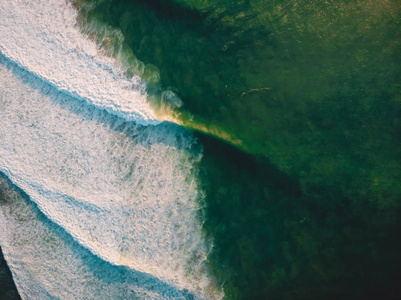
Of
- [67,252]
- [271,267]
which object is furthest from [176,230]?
[67,252]

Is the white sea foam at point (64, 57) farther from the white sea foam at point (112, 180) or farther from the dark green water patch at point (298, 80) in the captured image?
the dark green water patch at point (298, 80)

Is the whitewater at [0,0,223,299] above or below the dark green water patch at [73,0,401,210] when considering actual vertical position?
below

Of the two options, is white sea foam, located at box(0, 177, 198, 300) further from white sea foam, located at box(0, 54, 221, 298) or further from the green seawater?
the green seawater

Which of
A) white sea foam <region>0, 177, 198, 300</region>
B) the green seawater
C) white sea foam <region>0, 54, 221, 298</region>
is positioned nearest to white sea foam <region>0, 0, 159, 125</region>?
white sea foam <region>0, 54, 221, 298</region>

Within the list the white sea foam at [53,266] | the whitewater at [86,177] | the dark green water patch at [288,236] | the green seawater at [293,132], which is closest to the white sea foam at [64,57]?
the whitewater at [86,177]

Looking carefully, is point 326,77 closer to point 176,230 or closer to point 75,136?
point 176,230

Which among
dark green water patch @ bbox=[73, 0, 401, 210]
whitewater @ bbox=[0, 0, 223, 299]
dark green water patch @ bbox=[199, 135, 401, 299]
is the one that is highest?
dark green water patch @ bbox=[73, 0, 401, 210]

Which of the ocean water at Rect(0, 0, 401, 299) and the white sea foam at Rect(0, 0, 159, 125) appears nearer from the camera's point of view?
the ocean water at Rect(0, 0, 401, 299)
